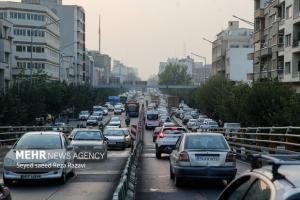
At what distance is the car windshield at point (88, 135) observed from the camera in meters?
25.9

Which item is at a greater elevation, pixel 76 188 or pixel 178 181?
pixel 178 181

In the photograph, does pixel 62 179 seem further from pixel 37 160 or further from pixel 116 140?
pixel 116 140

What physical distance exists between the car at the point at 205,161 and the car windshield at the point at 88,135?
1056 cm

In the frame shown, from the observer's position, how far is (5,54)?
3135 inches

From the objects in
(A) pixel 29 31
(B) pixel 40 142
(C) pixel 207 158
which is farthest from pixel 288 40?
(A) pixel 29 31

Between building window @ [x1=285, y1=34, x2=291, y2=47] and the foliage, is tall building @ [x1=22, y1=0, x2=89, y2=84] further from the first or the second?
building window @ [x1=285, y1=34, x2=291, y2=47]

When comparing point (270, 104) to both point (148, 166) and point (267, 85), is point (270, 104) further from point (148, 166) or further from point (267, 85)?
point (148, 166)

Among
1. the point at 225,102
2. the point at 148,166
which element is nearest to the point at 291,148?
the point at 148,166

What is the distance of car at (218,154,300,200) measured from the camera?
3615 millimetres

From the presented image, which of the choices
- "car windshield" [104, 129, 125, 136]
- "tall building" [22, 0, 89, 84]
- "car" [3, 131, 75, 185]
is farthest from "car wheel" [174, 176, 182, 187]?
"tall building" [22, 0, 89, 84]

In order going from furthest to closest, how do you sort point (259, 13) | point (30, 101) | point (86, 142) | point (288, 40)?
point (259, 13) < point (288, 40) < point (30, 101) < point (86, 142)

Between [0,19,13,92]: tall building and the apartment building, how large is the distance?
3068 cm

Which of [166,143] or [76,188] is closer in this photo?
[76,188]

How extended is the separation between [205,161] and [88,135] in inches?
465
